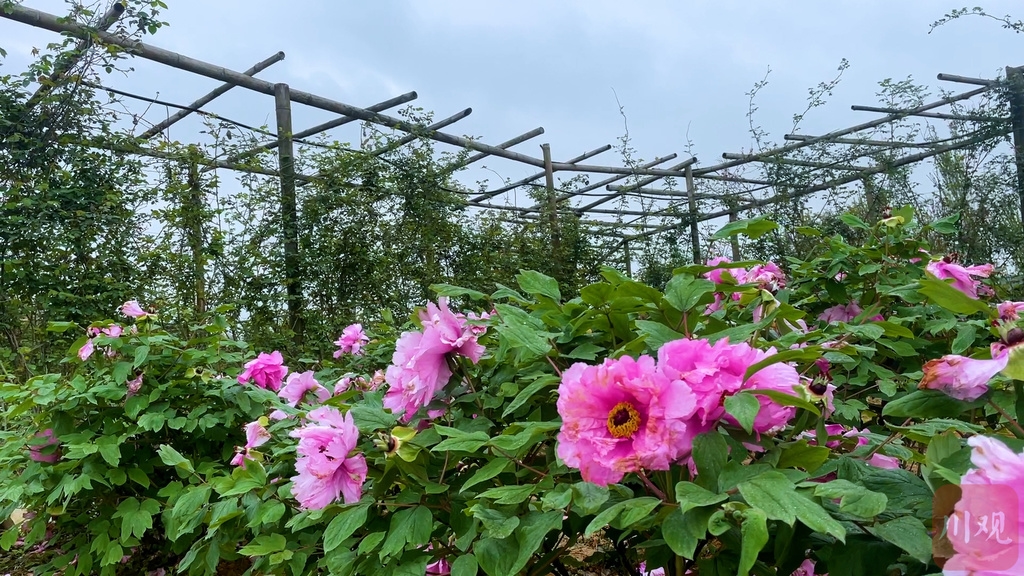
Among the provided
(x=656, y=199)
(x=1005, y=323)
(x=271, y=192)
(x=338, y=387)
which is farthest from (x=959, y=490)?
(x=656, y=199)

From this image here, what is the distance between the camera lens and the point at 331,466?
0.66m

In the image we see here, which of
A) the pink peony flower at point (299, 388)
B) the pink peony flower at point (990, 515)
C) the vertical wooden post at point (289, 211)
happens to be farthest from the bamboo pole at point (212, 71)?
the pink peony flower at point (990, 515)

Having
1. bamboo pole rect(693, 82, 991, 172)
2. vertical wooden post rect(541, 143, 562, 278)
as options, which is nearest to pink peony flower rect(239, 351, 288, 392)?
vertical wooden post rect(541, 143, 562, 278)

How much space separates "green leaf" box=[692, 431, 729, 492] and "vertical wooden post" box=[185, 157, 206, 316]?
12.8 ft

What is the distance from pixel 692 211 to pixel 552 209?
196 cm

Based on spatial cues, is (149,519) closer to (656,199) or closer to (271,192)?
(271,192)

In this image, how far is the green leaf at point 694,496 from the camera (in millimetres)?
428

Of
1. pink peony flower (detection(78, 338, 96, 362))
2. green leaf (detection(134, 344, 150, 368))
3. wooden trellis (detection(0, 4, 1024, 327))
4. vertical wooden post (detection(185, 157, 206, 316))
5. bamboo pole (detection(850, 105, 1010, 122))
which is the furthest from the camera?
bamboo pole (detection(850, 105, 1010, 122))

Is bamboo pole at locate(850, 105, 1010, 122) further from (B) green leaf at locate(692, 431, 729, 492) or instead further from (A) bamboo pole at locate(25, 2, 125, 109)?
(B) green leaf at locate(692, 431, 729, 492)

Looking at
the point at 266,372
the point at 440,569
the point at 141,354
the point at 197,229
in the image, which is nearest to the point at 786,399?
the point at 440,569

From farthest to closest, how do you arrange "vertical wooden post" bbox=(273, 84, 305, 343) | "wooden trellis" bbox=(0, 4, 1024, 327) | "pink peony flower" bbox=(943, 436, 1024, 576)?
"vertical wooden post" bbox=(273, 84, 305, 343)
"wooden trellis" bbox=(0, 4, 1024, 327)
"pink peony flower" bbox=(943, 436, 1024, 576)

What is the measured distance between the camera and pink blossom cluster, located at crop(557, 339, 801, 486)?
18.8 inches

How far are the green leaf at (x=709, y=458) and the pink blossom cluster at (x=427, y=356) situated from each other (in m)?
0.31

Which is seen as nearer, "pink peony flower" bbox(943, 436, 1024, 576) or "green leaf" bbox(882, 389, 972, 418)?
"pink peony flower" bbox(943, 436, 1024, 576)
